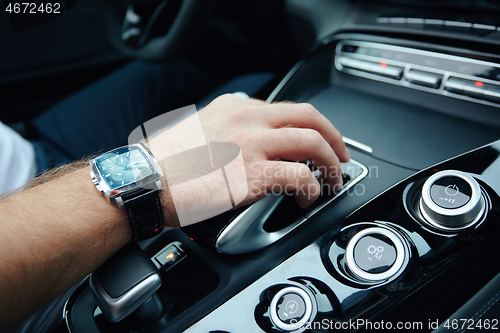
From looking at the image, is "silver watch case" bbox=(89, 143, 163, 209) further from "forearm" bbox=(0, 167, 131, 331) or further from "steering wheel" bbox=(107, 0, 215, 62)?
"steering wheel" bbox=(107, 0, 215, 62)

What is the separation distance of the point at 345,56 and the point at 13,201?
919 mm

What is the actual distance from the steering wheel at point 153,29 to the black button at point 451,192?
1010 millimetres

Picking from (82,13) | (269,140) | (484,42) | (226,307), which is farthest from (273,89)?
(82,13)

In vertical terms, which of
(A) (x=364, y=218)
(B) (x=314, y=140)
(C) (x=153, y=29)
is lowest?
(A) (x=364, y=218)

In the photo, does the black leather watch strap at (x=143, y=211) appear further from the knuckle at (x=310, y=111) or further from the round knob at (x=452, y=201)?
the round knob at (x=452, y=201)

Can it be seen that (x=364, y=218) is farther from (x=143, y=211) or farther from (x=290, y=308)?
(x=143, y=211)

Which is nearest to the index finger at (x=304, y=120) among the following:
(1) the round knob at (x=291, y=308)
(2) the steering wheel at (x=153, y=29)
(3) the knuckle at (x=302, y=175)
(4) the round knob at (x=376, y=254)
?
(3) the knuckle at (x=302, y=175)

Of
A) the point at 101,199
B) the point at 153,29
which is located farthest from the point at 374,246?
the point at 153,29

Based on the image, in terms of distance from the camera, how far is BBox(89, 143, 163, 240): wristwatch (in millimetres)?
611

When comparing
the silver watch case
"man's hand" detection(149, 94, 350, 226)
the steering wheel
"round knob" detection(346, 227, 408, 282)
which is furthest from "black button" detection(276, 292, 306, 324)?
the steering wheel

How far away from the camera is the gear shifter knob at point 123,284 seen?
53cm

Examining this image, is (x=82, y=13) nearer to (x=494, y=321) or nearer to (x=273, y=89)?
(x=273, y=89)

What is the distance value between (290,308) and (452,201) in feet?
1.06

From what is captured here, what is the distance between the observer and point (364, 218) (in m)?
0.61
